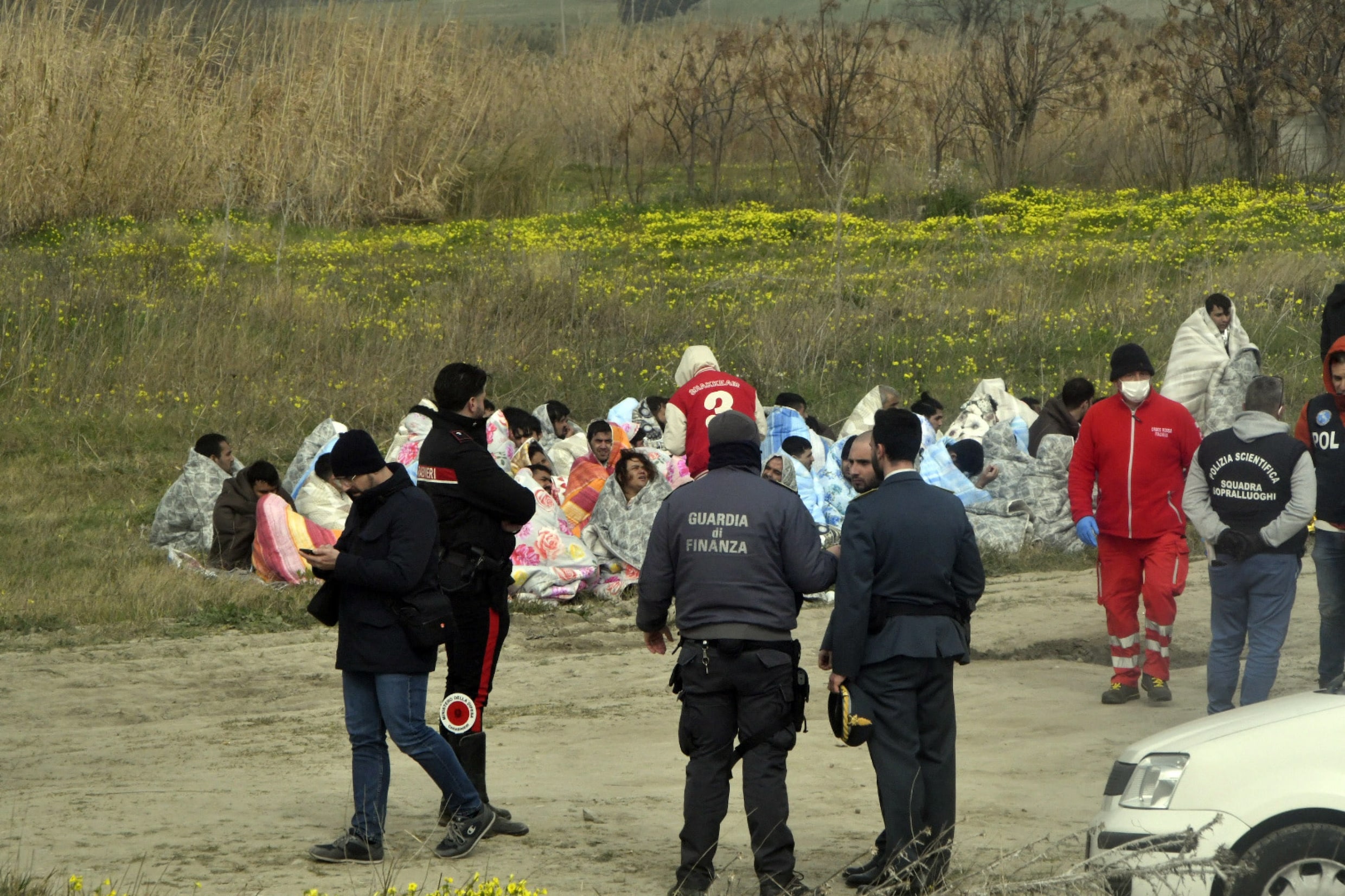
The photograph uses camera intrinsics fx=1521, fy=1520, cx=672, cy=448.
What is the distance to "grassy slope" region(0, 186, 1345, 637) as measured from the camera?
13.3m

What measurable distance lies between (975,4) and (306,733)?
162 feet

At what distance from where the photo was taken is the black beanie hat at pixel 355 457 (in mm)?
5238

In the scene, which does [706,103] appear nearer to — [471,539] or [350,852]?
[471,539]

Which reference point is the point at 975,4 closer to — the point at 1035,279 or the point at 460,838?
the point at 1035,279

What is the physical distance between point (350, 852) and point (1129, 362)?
4.59 m

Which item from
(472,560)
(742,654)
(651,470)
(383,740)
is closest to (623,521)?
(651,470)

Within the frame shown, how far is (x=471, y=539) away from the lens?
574 cm

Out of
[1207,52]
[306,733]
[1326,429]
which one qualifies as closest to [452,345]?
[306,733]

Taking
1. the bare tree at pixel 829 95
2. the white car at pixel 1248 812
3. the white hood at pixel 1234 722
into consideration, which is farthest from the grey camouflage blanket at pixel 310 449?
the bare tree at pixel 829 95

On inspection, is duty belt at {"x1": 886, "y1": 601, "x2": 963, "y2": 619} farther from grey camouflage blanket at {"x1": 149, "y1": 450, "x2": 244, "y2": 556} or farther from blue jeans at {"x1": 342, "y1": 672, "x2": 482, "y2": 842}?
grey camouflage blanket at {"x1": 149, "y1": 450, "x2": 244, "y2": 556}

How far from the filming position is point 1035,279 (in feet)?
65.6

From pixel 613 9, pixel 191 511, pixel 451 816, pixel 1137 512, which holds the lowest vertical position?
pixel 451 816

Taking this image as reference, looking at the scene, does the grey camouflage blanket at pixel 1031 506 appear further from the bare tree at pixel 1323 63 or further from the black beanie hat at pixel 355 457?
the bare tree at pixel 1323 63

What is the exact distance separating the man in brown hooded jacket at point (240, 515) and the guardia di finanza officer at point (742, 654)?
660 cm
